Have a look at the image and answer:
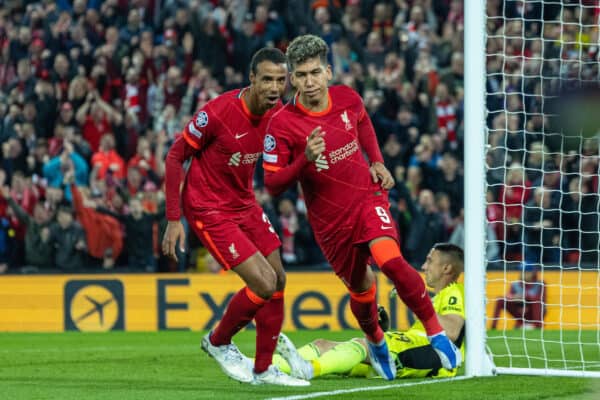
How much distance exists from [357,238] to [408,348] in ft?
3.45

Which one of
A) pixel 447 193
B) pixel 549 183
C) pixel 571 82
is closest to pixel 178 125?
pixel 447 193

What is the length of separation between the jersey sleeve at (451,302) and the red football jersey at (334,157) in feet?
3.91

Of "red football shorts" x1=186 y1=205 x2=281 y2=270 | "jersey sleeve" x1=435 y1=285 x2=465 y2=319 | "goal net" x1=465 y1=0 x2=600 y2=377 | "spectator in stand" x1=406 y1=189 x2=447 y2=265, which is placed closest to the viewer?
"red football shorts" x1=186 y1=205 x2=281 y2=270

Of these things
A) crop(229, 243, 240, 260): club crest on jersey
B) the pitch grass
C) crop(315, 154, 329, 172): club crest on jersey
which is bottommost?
the pitch grass

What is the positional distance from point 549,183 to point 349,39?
15.3ft

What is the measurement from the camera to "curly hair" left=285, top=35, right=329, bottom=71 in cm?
717

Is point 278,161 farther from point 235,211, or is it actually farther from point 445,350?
point 445,350

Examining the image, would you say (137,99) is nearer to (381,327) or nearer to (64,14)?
(64,14)

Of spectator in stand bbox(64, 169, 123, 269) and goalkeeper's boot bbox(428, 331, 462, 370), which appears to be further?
spectator in stand bbox(64, 169, 123, 269)

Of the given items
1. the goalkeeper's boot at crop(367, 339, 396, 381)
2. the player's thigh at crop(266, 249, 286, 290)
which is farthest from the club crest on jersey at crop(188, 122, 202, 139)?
the goalkeeper's boot at crop(367, 339, 396, 381)

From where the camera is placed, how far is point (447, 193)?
594 inches

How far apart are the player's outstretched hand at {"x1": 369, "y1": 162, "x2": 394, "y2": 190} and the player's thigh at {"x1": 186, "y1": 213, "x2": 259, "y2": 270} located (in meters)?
A: 0.92

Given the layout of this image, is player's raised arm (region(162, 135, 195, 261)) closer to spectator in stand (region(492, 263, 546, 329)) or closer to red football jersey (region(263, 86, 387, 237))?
red football jersey (region(263, 86, 387, 237))

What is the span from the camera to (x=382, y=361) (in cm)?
789
